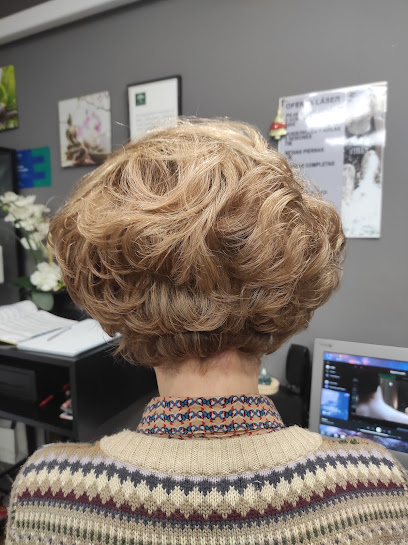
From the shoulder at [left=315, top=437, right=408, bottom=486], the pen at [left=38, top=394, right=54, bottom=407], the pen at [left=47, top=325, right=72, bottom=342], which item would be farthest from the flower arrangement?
the shoulder at [left=315, top=437, right=408, bottom=486]

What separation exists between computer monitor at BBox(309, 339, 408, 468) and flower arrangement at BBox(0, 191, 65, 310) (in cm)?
101

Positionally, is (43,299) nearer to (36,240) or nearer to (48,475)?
(36,240)

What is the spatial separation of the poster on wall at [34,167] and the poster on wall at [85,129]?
106 mm

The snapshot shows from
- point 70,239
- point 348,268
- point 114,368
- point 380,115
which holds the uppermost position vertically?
point 380,115

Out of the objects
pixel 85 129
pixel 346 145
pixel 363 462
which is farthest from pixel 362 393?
pixel 85 129

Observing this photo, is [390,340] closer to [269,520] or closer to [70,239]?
[269,520]

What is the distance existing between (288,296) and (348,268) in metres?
0.78

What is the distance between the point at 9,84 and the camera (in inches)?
67.4

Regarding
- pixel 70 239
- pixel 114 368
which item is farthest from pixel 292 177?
pixel 114 368

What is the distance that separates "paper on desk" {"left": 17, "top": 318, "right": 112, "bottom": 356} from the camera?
1023 millimetres

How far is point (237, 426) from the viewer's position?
0.49 meters

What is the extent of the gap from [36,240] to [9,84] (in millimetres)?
819

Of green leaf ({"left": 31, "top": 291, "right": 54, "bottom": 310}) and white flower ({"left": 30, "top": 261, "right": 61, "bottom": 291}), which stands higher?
white flower ({"left": 30, "top": 261, "right": 61, "bottom": 291})

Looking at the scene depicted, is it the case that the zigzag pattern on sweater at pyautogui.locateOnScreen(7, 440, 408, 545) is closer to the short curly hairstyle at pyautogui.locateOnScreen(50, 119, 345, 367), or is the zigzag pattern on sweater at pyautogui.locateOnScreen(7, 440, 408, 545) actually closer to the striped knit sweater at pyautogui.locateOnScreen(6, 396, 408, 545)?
the striped knit sweater at pyautogui.locateOnScreen(6, 396, 408, 545)
